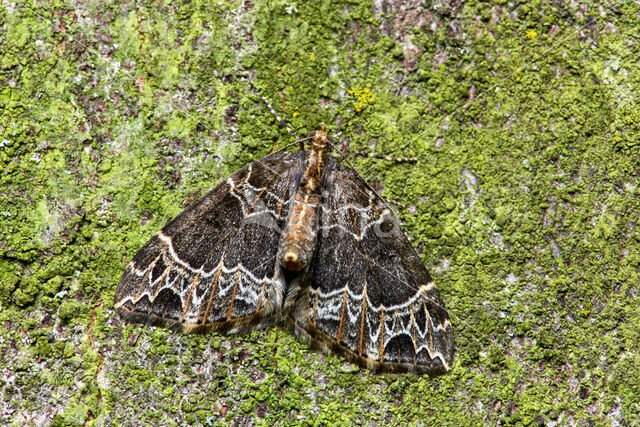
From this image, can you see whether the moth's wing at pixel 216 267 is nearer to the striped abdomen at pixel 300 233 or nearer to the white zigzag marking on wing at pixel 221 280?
the white zigzag marking on wing at pixel 221 280

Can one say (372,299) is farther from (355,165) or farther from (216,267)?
(216,267)

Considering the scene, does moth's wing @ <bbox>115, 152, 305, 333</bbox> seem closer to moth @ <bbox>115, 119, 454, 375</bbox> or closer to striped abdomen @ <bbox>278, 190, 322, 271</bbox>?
moth @ <bbox>115, 119, 454, 375</bbox>

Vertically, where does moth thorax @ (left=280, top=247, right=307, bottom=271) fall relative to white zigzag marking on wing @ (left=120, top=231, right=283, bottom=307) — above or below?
above

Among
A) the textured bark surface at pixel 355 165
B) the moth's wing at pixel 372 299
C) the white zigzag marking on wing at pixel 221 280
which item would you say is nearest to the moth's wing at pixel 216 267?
the white zigzag marking on wing at pixel 221 280

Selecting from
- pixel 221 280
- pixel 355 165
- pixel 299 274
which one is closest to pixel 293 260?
pixel 299 274

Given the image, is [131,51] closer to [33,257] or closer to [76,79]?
[76,79]

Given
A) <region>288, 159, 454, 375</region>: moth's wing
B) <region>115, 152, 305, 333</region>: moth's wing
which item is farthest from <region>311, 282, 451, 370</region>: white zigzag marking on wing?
<region>115, 152, 305, 333</region>: moth's wing

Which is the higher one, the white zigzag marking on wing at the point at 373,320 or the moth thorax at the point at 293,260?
the moth thorax at the point at 293,260
